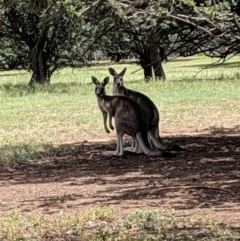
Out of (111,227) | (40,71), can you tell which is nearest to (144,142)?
(111,227)

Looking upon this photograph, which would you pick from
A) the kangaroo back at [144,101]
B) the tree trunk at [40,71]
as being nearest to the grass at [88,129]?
the kangaroo back at [144,101]

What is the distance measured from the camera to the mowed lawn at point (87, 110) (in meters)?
13.5

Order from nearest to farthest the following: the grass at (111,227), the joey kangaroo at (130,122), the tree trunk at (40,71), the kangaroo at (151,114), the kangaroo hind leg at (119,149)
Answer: the grass at (111,227) → the joey kangaroo at (130,122) → the kangaroo hind leg at (119,149) → the kangaroo at (151,114) → the tree trunk at (40,71)

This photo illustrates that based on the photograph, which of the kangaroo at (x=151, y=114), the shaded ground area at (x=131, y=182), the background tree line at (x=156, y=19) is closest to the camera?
the shaded ground area at (x=131, y=182)

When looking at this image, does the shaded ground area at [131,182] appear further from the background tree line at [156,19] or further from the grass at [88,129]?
the background tree line at [156,19]

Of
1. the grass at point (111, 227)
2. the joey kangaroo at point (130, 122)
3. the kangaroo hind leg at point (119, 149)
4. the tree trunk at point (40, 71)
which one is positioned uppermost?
the tree trunk at point (40, 71)

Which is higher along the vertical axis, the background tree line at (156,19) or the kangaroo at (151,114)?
the background tree line at (156,19)

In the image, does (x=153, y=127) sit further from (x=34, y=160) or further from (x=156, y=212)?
(x=156, y=212)

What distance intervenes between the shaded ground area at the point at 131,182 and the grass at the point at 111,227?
35cm

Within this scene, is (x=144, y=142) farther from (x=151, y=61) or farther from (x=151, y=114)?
(x=151, y=61)

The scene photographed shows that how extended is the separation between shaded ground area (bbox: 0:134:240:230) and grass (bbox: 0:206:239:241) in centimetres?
35

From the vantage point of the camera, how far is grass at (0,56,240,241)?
19.8 feet

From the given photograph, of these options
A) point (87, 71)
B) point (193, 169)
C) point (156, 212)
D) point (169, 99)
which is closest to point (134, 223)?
point (156, 212)

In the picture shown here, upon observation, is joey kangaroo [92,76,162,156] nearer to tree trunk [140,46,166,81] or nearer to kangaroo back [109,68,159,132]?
kangaroo back [109,68,159,132]
